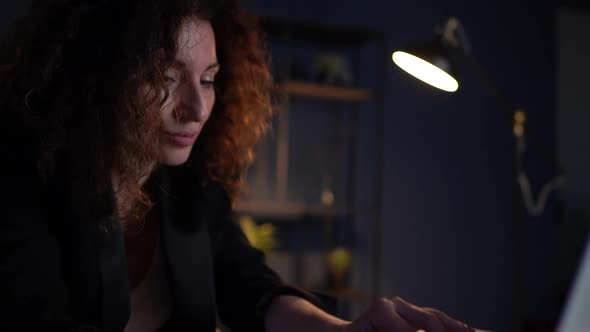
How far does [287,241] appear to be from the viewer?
142 inches

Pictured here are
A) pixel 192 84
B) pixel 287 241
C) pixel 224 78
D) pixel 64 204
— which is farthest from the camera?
pixel 287 241

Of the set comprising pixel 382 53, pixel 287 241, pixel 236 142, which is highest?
pixel 382 53

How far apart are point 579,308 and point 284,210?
277 cm

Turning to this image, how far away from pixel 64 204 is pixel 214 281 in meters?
0.40

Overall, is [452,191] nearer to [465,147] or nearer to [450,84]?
[465,147]

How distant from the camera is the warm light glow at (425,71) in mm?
1210

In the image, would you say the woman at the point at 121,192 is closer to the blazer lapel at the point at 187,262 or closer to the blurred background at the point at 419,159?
the blazer lapel at the point at 187,262

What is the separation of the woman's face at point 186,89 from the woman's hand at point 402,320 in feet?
1.65

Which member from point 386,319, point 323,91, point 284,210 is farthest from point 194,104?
point 323,91

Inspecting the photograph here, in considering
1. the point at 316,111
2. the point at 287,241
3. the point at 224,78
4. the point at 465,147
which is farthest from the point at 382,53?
the point at 224,78

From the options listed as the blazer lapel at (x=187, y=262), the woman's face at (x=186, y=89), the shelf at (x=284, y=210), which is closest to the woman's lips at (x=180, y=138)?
the woman's face at (x=186, y=89)

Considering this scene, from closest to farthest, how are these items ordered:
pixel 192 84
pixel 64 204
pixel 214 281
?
pixel 64 204 → pixel 192 84 → pixel 214 281

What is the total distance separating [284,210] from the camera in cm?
314

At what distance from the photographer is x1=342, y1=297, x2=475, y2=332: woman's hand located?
A: 81 centimetres
